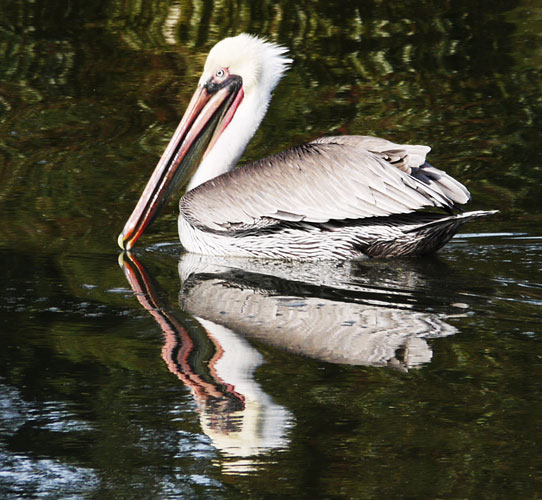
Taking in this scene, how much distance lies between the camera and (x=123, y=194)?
666cm

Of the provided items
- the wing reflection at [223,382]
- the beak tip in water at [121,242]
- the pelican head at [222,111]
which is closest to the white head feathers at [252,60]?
the pelican head at [222,111]

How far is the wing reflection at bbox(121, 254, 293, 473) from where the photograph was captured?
10.4 ft

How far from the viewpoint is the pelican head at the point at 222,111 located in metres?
6.10

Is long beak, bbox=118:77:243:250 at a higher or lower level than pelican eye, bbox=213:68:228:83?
lower

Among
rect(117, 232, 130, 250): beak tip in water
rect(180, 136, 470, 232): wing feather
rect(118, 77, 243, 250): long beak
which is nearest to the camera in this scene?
rect(180, 136, 470, 232): wing feather

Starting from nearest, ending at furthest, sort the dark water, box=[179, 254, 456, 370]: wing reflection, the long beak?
the dark water, box=[179, 254, 456, 370]: wing reflection, the long beak

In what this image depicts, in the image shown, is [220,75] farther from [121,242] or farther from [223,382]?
[223,382]

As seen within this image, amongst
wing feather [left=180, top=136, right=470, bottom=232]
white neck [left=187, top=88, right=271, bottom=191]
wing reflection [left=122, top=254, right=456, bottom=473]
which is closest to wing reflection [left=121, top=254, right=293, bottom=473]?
wing reflection [left=122, top=254, right=456, bottom=473]

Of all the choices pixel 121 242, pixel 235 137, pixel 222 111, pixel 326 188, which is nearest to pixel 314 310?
pixel 326 188

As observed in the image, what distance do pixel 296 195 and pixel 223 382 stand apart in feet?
6.24

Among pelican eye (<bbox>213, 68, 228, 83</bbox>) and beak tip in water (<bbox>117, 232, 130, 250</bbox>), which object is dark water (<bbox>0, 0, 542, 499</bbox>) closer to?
beak tip in water (<bbox>117, 232, 130, 250</bbox>)

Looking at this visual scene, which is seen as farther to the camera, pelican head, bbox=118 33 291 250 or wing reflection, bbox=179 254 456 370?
pelican head, bbox=118 33 291 250

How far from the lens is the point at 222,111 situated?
20.6 feet

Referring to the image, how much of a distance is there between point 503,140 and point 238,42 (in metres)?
2.36
